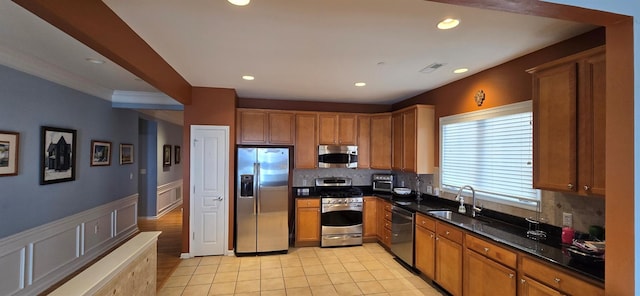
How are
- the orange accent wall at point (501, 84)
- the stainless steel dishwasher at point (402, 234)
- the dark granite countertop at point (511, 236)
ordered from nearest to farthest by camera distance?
the dark granite countertop at point (511, 236), the orange accent wall at point (501, 84), the stainless steel dishwasher at point (402, 234)

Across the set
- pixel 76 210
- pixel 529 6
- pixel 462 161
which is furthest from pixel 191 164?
pixel 529 6

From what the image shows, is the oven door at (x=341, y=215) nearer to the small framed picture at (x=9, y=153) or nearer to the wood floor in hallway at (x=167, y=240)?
the wood floor in hallway at (x=167, y=240)

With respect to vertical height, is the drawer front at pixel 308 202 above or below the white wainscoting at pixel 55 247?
above

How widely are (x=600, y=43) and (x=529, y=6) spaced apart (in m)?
1.40

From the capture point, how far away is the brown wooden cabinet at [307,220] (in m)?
4.86

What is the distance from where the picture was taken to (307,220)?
192 inches

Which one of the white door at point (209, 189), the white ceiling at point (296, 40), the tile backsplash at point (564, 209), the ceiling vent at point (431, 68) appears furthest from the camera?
the white door at point (209, 189)

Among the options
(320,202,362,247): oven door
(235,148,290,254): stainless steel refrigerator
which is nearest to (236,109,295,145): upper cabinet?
(235,148,290,254): stainless steel refrigerator

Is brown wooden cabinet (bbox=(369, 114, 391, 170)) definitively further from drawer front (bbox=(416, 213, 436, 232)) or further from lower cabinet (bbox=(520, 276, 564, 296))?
lower cabinet (bbox=(520, 276, 564, 296))

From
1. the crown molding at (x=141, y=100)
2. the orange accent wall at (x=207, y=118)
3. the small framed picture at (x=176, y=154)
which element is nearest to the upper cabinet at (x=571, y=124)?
the orange accent wall at (x=207, y=118)

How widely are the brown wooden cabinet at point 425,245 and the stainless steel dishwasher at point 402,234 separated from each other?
0.13 metres

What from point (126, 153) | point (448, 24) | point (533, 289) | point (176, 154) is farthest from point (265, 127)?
point (176, 154)

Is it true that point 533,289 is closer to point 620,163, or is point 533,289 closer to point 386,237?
point 620,163

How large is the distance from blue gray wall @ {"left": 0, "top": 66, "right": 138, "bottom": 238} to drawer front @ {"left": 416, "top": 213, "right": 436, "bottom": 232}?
14.3ft
